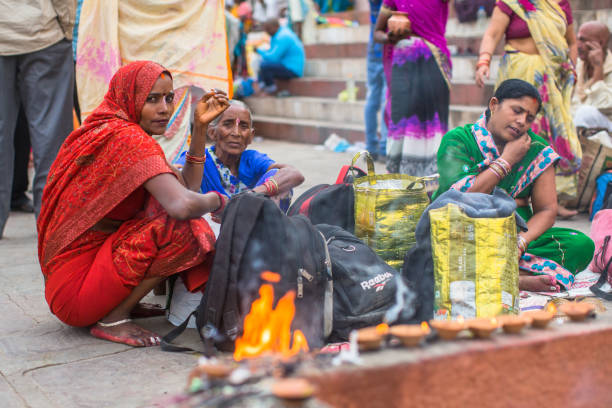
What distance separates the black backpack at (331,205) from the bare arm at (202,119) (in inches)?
24.0

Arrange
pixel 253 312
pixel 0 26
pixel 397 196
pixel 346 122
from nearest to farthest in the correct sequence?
1. pixel 253 312
2. pixel 397 196
3. pixel 0 26
4. pixel 346 122

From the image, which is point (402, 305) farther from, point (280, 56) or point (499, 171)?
point (280, 56)

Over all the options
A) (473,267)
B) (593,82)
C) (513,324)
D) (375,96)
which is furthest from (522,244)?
(375,96)

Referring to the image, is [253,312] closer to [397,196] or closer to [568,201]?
[397,196]

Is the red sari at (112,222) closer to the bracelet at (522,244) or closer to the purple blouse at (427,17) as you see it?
the bracelet at (522,244)

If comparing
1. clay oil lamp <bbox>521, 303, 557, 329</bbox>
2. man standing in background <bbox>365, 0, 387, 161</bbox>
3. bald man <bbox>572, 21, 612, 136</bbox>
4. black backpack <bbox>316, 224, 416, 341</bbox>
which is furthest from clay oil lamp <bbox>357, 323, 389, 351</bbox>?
man standing in background <bbox>365, 0, 387, 161</bbox>

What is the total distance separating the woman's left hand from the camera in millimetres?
3213

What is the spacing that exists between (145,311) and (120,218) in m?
0.55

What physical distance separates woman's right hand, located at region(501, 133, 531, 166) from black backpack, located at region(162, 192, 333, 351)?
123cm

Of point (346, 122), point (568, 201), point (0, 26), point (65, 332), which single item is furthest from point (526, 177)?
point (346, 122)

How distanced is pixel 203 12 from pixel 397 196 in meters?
2.57

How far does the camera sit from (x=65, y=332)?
3141 millimetres

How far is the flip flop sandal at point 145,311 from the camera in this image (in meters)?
3.32

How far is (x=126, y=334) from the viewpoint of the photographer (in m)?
2.99
